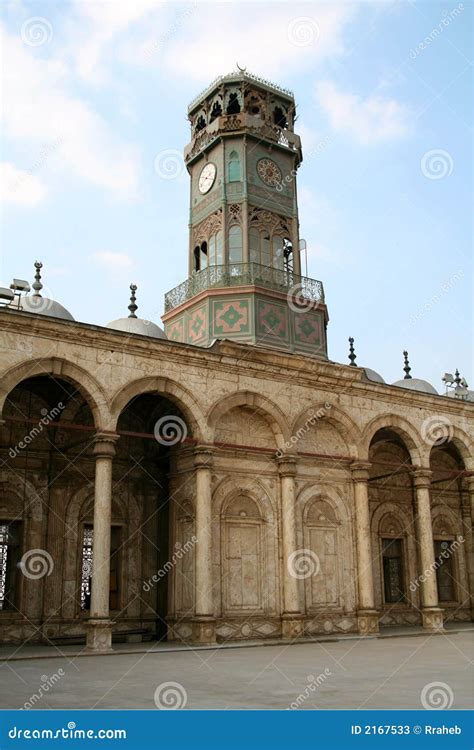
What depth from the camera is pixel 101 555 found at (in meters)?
16.7

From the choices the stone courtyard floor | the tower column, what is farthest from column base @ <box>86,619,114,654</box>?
the tower column

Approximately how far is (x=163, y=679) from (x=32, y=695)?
240cm

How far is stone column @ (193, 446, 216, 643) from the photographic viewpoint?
1797cm

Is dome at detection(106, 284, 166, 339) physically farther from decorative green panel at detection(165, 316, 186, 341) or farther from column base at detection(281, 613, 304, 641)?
column base at detection(281, 613, 304, 641)

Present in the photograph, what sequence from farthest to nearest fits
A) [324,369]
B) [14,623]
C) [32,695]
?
[324,369]
[14,623]
[32,695]

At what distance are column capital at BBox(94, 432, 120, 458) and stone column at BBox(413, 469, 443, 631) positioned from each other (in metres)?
10.5

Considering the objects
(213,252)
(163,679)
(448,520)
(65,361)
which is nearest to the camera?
(163,679)

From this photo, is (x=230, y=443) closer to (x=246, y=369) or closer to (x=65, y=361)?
(x=246, y=369)

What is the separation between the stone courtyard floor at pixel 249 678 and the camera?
359 inches

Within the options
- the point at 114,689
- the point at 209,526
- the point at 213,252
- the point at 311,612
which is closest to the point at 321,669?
the point at 114,689

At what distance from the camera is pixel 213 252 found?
961 inches

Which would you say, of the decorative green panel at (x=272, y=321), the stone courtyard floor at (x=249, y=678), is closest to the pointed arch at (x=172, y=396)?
the decorative green panel at (x=272, y=321)

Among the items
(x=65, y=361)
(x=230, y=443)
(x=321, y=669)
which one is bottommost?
(x=321, y=669)

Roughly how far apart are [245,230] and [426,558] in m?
11.6
